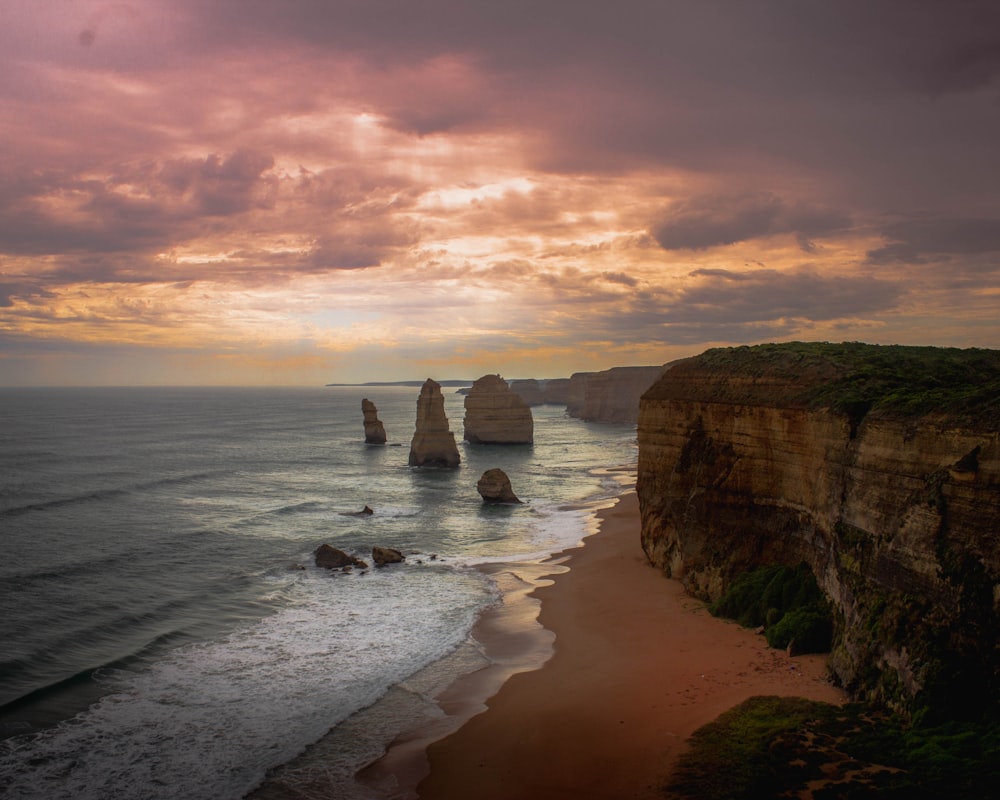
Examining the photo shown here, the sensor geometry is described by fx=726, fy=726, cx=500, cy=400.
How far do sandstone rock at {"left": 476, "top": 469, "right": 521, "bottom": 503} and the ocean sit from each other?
132 cm

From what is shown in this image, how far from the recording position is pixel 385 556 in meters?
40.7

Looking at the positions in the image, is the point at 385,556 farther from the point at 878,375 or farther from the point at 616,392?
the point at 616,392

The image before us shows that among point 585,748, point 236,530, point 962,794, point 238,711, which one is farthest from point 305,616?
point 962,794

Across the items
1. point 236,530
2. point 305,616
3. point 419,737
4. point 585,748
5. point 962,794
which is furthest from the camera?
point 236,530

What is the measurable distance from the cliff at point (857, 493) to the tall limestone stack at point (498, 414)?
241 feet

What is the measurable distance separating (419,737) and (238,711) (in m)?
5.87

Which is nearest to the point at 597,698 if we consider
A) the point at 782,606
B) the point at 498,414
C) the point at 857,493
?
the point at 782,606

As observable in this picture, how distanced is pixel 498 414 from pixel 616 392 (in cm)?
5716

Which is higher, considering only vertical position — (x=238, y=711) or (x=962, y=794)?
(x=962, y=794)

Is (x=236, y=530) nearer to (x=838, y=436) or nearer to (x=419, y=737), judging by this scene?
(x=419, y=737)

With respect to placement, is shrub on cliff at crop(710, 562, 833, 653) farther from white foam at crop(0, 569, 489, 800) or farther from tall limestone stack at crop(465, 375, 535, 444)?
tall limestone stack at crop(465, 375, 535, 444)

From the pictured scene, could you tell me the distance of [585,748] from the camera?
18.7 meters

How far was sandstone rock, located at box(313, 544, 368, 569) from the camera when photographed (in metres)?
39.8

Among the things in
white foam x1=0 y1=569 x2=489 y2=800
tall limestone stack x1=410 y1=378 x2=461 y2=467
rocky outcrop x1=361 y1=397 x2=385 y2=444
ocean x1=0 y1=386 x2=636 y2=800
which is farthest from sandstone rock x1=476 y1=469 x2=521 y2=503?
rocky outcrop x1=361 y1=397 x2=385 y2=444
